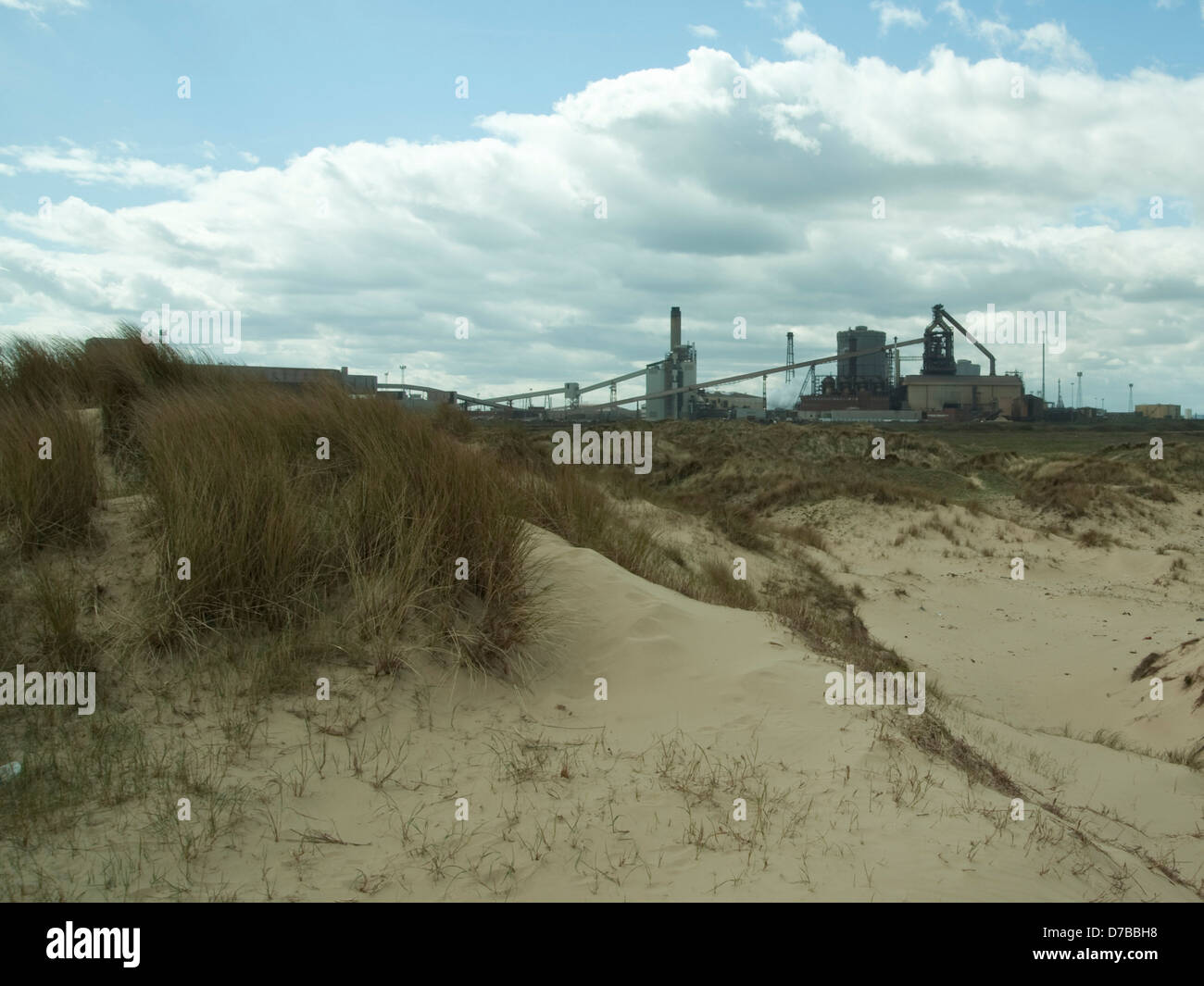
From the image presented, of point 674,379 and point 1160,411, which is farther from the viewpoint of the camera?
point 1160,411

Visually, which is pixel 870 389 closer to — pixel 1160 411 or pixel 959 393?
pixel 959 393

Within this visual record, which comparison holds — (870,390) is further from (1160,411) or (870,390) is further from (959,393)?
(1160,411)

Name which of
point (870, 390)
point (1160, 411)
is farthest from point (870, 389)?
point (1160, 411)

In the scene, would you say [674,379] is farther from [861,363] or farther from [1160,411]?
[1160,411]

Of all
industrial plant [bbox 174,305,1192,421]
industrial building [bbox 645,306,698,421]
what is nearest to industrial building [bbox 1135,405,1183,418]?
industrial plant [bbox 174,305,1192,421]

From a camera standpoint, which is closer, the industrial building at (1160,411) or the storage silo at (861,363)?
the storage silo at (861,363)

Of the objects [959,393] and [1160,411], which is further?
[1160,411]

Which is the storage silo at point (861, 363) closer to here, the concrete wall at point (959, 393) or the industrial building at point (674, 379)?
the concrete wall at point (959, 393)

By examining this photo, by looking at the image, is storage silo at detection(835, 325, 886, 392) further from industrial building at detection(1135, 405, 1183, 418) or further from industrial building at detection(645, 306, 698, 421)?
industrial building at detection(1135, 405, 1183, 418)

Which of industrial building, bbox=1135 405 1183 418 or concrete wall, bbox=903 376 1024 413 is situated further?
industrial building, bbox=1135 405 1183 418

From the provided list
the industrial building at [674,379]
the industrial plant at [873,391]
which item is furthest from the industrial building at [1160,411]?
the industrial building at [674,379]

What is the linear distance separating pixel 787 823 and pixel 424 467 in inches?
159
